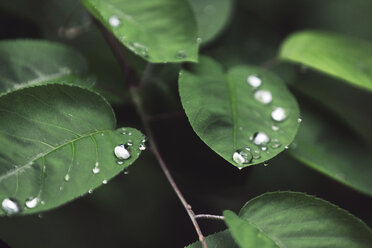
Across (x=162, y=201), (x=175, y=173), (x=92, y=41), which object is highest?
(x=92, y=41)

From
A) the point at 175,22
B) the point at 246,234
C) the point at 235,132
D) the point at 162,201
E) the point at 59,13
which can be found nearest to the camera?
the point at 246,234

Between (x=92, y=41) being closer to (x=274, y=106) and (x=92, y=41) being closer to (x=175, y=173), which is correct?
(x=175, y=173)

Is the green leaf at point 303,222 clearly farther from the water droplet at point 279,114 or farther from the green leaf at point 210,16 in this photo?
the green leaf at point 210,16

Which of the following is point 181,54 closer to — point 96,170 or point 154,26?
point 154,26

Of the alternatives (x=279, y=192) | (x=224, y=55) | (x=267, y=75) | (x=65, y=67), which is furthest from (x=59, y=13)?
(x=279, y=192)

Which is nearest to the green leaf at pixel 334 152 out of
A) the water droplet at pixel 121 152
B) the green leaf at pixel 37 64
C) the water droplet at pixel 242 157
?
the water droplet at pixel 242 157

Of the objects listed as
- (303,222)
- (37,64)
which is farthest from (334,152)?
(37,64)

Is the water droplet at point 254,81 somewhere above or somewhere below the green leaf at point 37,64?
below
